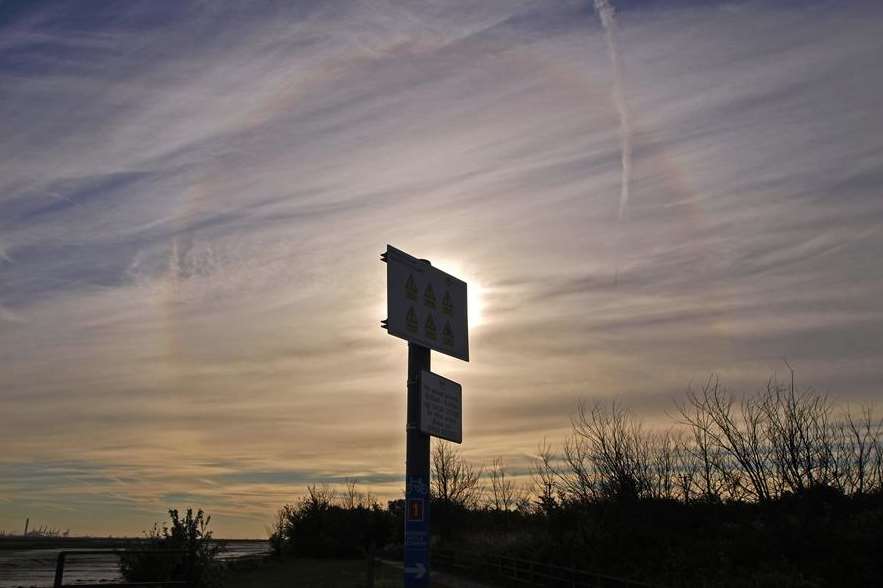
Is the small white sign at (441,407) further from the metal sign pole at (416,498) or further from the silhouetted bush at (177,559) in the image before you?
the silhouetted bush at (177,559)

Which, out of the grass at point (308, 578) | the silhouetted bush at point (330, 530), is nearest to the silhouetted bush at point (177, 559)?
the grass at point (308, 578)

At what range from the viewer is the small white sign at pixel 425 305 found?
870 centimetres

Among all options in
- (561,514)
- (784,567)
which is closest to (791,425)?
(784,567)

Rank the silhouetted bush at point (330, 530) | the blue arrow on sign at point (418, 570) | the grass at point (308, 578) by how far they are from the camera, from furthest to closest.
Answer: the silhouetted bush at point (330, 530) < the grass at point (308, 578) < the blue arrow on sign at point (418, 570)

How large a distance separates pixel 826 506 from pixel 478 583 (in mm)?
13698

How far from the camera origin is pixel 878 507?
2303 cm

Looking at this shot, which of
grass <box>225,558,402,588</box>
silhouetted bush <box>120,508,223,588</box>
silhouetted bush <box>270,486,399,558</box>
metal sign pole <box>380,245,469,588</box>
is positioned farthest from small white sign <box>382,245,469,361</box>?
silhouetted bush <box>270,486,399,558</box>

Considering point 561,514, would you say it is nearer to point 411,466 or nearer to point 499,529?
point 499,529

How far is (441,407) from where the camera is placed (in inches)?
350

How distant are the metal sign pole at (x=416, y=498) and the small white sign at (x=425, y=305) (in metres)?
0.53

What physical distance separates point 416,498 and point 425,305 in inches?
84.0

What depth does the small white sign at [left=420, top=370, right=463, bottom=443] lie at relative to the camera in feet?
28.2

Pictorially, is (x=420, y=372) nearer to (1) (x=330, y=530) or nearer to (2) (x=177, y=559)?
(2) (x=177, y=559)

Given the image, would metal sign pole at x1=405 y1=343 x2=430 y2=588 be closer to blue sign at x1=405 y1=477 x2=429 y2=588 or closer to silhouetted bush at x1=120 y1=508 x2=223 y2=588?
blue sign at x1=405 y1=477 x2=429 y2=588
